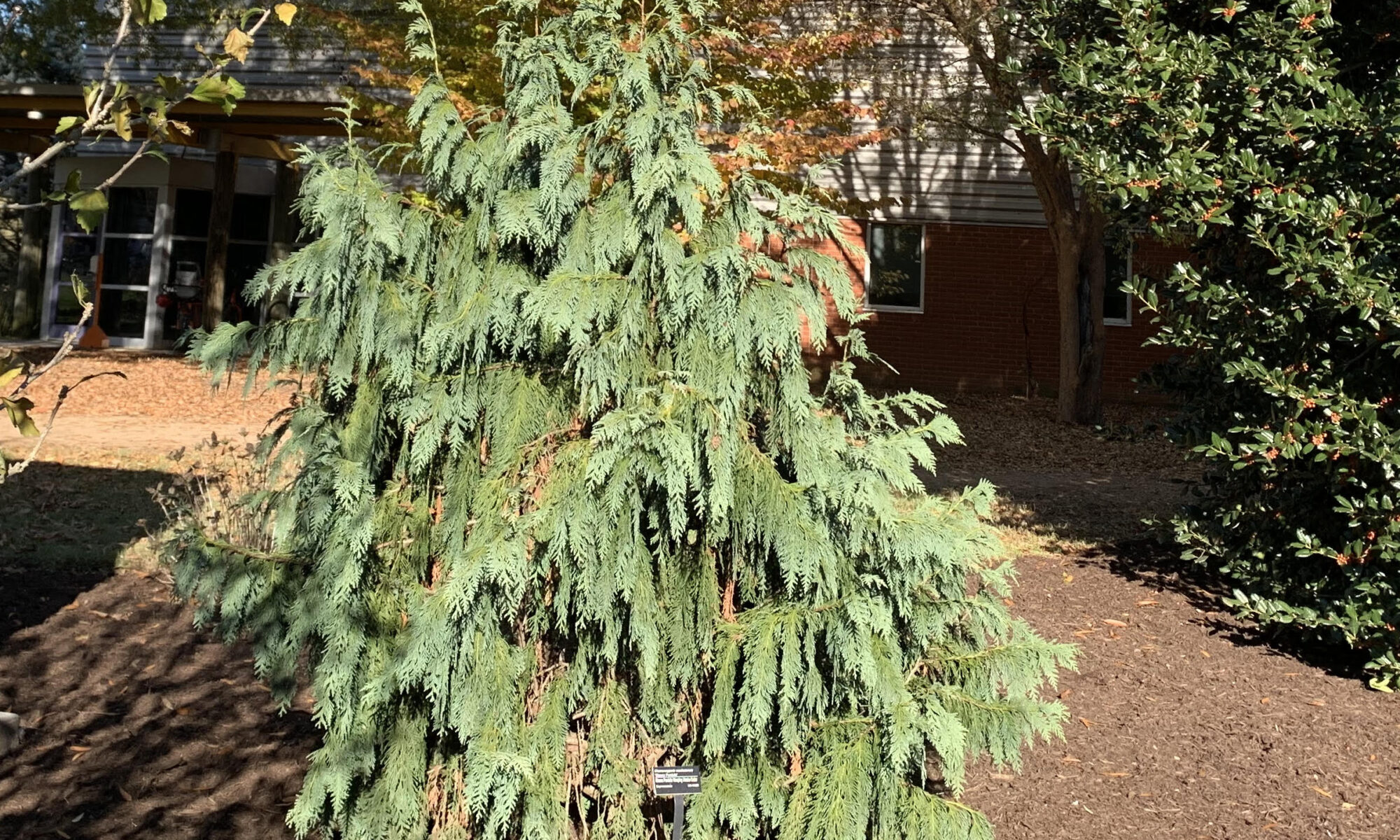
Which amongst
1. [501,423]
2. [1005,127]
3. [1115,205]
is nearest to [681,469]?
→ [501,423]

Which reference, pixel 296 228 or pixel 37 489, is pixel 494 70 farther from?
pixel 296 228

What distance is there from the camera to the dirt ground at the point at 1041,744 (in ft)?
14.5

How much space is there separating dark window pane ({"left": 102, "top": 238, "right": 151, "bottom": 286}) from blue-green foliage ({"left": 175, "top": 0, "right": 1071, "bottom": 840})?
21035 mm

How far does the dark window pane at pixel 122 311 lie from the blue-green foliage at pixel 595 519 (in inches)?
818

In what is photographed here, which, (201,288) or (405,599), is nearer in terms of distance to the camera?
(405,599)

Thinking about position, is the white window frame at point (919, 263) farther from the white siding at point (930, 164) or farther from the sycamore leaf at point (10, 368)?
the sycamore leaf at point (10, 368)

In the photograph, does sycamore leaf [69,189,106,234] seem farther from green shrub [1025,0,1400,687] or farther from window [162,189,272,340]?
window [162,189,272,340]

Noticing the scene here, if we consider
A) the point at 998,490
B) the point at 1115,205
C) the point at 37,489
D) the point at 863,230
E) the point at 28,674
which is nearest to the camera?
the point at 28,674

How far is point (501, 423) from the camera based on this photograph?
3459 millimetres

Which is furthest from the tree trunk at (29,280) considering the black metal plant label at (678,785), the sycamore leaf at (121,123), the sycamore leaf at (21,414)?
the black metal plant label at (678,785)

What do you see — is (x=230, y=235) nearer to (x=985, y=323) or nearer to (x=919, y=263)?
(x=919, y=263)

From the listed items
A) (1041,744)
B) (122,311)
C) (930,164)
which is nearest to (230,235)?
(122,311)

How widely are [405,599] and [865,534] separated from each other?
1.31 meters

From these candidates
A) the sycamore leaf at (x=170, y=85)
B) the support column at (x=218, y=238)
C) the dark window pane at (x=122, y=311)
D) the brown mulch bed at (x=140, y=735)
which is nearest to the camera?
the sycamore leaf at (x=170, y=85)
